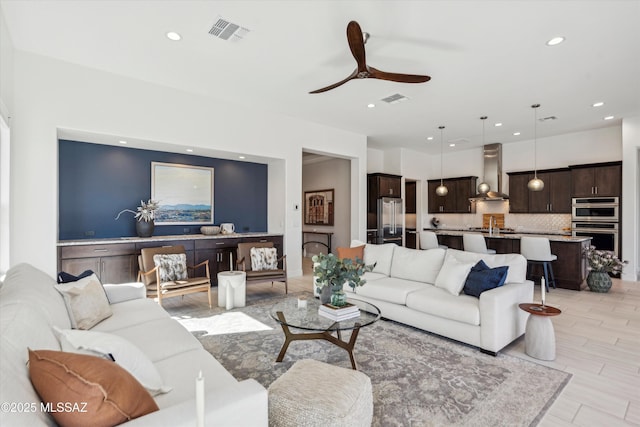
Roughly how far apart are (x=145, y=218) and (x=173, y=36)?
111 inches

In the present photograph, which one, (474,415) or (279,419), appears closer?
(279,419)

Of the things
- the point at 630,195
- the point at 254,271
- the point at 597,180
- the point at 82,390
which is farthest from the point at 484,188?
the point at 82,390

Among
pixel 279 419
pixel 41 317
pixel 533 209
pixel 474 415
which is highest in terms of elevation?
pixel 533 209

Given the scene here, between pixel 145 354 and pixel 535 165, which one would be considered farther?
pixel 535 165

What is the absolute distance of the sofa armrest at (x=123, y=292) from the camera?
10.3 feet

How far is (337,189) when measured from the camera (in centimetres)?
898

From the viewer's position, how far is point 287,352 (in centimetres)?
305

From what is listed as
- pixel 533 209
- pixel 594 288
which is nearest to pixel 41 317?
pixel 594 288

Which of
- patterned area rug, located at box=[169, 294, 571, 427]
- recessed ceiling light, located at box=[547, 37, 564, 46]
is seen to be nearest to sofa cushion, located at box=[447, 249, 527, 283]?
patterned area rug, located at box=[169, 294, 571, 427]

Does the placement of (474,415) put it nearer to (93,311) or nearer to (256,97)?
(93,311)

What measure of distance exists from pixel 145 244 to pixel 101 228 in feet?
2.58

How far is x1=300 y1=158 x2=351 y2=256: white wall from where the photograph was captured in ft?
28.6

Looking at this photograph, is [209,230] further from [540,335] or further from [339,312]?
[540,335]

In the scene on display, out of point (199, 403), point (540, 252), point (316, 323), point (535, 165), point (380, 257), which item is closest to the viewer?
point (199, 403)
